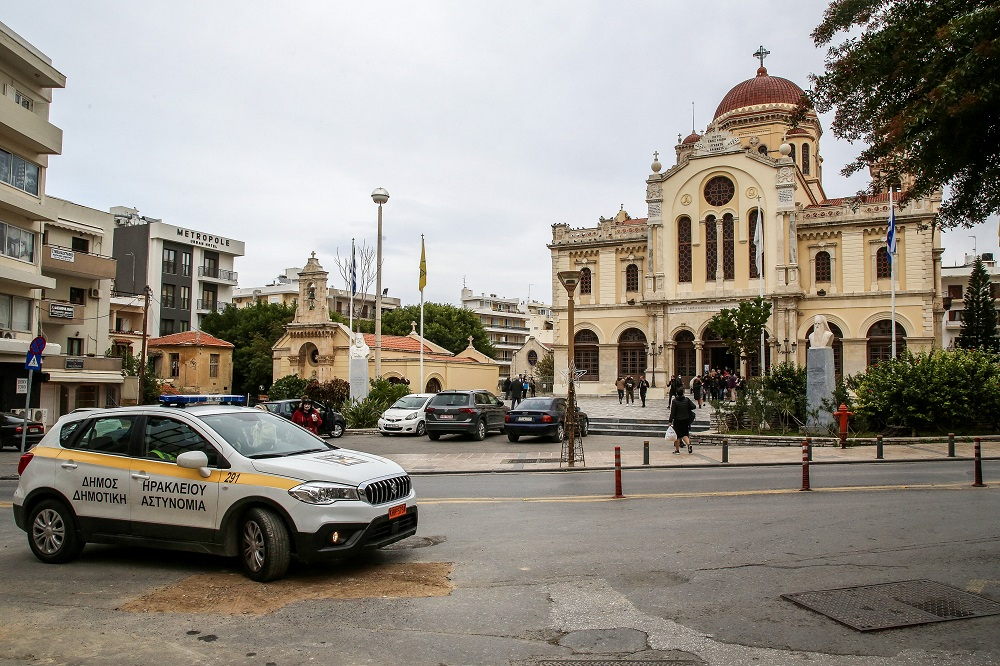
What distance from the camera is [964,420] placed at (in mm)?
21969

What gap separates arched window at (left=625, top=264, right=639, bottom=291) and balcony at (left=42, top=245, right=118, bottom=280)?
29299 mm

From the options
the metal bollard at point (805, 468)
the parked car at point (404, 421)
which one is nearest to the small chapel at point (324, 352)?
the parked car at point (404, 421)

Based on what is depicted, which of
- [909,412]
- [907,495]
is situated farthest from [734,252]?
[907,495]

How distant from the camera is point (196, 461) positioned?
728 cm

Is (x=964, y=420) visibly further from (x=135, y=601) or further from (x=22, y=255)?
(x=22, y=255)

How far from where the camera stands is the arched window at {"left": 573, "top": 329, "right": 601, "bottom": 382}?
49469 mm

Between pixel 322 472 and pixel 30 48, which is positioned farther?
pixel 30 48

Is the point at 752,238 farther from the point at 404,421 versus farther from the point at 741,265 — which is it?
the point at 404,421

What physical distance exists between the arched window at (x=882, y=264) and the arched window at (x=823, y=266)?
249 centimetres

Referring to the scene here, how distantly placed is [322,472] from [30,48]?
30.3m

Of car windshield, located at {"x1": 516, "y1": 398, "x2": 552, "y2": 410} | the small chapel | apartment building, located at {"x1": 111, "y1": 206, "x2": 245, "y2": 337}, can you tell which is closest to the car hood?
car windshield, located at {"x1": 516, "y1": 398, "x2": 552, "y2": 410}

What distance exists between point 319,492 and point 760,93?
5237cm

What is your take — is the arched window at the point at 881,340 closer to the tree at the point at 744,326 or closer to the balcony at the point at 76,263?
the tree at the point at 744,326

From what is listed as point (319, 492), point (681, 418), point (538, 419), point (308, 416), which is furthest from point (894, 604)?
point (538, 419)
